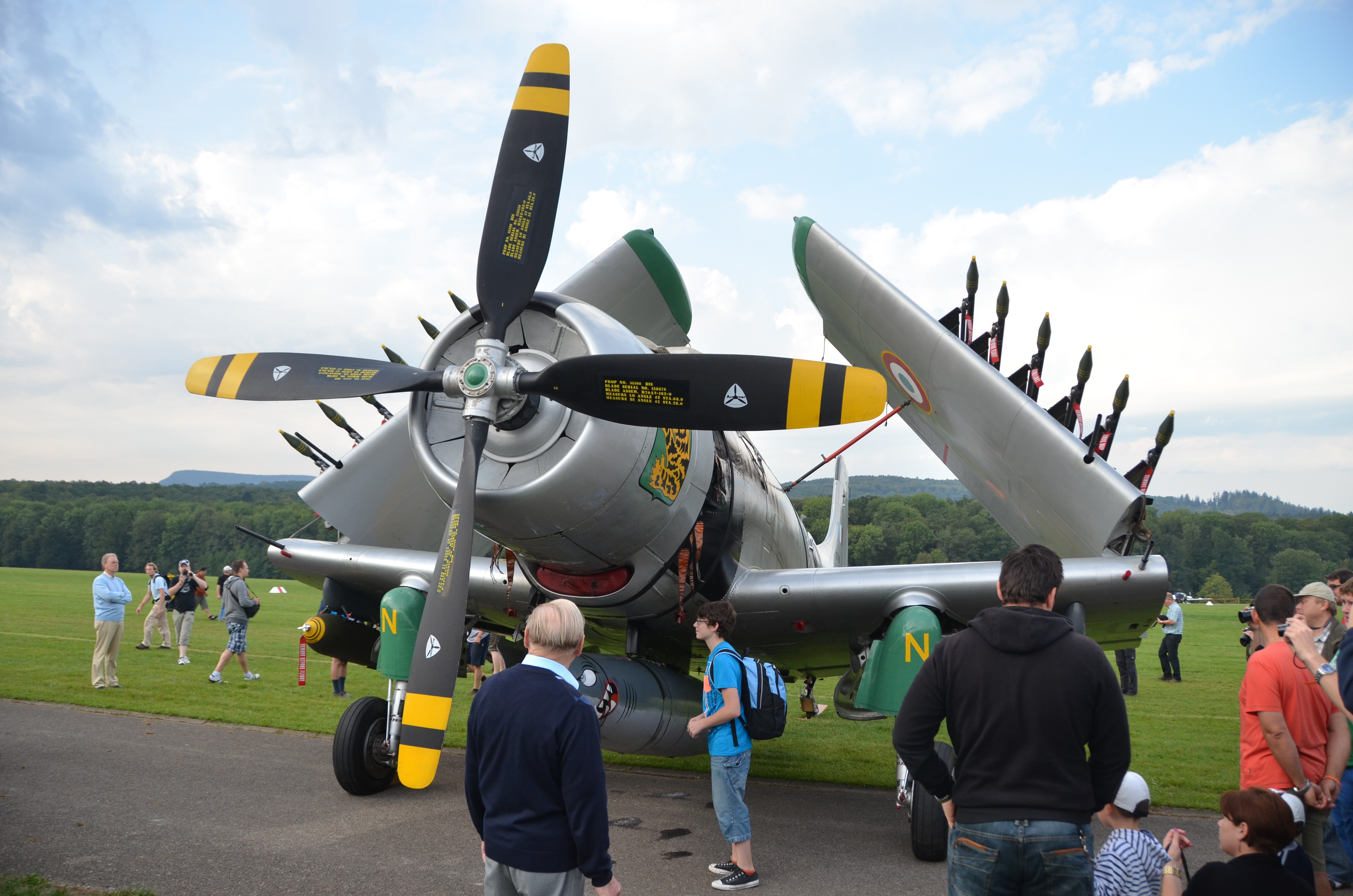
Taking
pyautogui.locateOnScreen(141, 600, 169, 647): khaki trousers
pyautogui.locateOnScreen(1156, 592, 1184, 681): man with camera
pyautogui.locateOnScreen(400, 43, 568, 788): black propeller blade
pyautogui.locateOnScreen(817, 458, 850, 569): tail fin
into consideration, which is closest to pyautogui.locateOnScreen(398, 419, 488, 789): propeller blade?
pyautogui.locateOnScreen(400, 43, 568, 788): black propeller blade

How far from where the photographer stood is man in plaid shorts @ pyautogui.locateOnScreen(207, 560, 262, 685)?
38.5 feet

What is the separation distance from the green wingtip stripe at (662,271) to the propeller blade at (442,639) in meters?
3.33

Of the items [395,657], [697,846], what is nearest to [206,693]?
[395,657]

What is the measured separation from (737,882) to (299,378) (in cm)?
397

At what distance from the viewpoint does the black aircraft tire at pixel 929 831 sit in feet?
16.3

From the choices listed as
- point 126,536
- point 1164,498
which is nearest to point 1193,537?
point 1164,498

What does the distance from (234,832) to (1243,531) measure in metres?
67.0

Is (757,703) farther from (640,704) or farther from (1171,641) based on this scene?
(1171,641)

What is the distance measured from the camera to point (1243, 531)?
2222 inches

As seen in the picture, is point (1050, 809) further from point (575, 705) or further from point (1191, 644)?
point (1191, 644)

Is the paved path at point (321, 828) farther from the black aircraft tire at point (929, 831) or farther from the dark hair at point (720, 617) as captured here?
the dark hair at point (720, 617)

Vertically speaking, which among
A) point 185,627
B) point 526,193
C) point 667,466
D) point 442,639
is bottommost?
point 185,627

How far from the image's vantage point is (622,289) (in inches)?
294

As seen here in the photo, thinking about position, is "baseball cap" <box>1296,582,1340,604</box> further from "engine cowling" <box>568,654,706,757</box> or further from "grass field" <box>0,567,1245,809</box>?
"engine cowling" <box>568,654,706,757</box>
